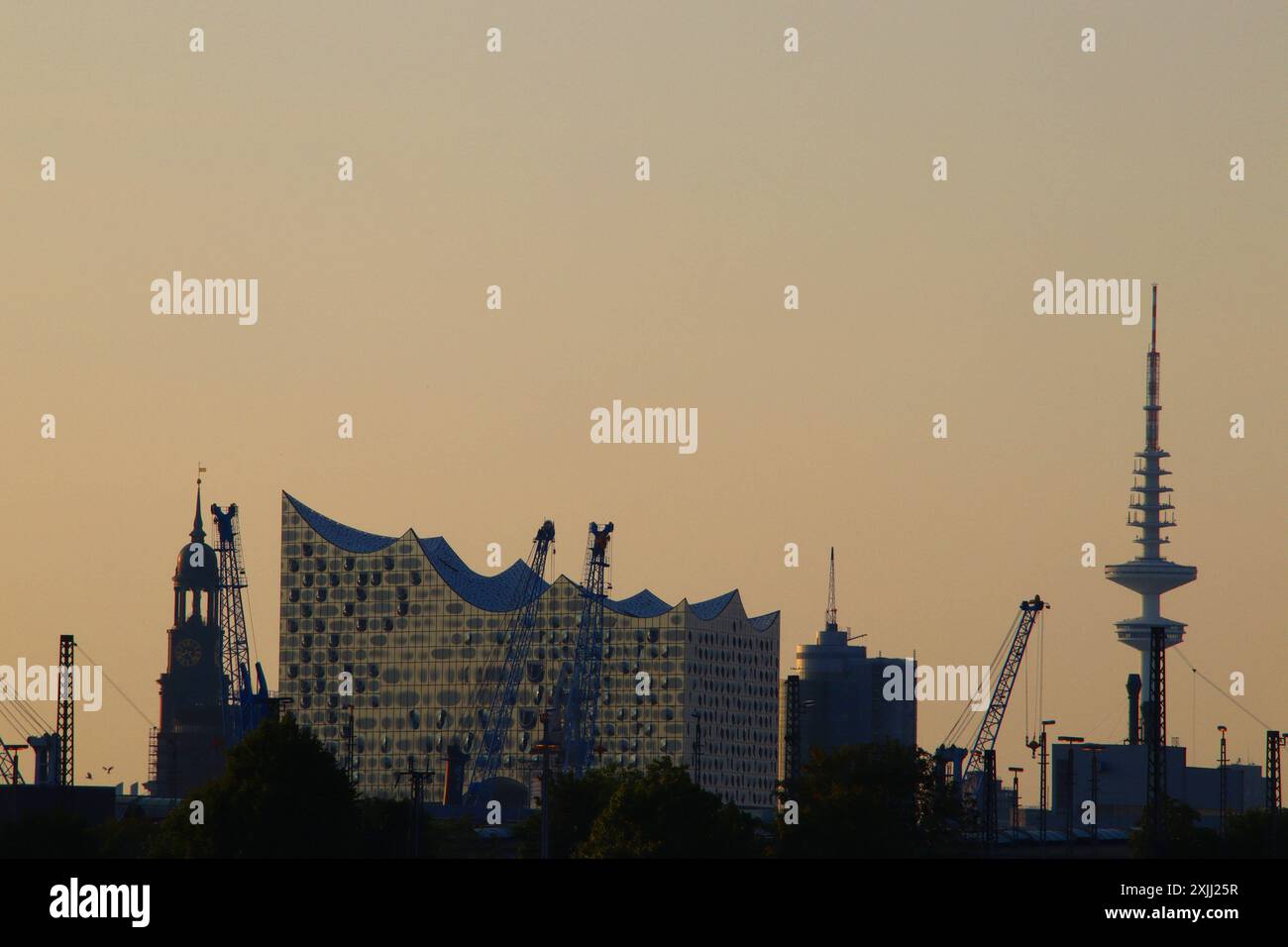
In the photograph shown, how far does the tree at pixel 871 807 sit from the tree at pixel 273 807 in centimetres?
2686

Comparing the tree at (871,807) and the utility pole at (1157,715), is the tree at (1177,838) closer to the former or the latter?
the tree at (871,807)

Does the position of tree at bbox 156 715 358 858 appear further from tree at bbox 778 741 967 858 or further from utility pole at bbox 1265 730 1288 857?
utility pole at bbox 1265 730 1288 857

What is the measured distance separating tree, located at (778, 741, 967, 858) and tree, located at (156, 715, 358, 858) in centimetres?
2686

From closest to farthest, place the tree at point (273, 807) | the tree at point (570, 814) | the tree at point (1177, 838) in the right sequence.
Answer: the tree at point (273, 807) → the tree at point (1177, 838) → the tree at point (570, 814)

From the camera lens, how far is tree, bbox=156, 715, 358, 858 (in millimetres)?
103750

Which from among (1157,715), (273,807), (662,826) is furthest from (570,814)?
(1157,715)

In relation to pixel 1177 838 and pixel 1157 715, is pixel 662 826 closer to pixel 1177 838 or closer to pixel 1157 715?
pixel 1157 715

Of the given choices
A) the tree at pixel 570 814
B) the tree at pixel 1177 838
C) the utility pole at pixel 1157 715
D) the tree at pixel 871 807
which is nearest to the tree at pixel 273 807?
the tree at pixel 570 814

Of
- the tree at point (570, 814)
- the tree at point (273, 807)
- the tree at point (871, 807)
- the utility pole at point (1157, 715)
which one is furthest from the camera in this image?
the tree at point (570, 814)

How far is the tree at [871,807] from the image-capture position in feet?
410

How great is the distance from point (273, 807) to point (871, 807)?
3551 cm
